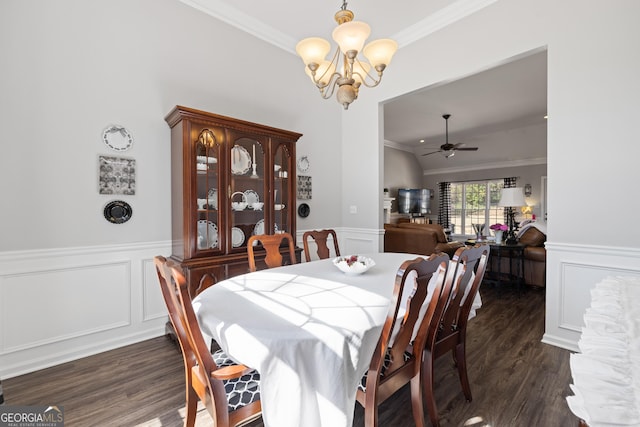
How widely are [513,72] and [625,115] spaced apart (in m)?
2.42

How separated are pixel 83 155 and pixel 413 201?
8287mm

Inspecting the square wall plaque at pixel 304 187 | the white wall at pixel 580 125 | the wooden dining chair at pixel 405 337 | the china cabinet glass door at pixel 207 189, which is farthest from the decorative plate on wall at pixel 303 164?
the wooden dining chair at pixel 405 337

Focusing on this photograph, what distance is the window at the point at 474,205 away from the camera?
891cm

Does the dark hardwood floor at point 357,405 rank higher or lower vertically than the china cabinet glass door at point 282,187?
lower

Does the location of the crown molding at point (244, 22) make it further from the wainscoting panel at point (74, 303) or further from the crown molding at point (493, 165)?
the crown molding at point (493, 165)

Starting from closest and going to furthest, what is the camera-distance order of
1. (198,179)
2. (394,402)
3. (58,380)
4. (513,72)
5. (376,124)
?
(394,402), (58,380), (198,179), (376,124), (513,72)

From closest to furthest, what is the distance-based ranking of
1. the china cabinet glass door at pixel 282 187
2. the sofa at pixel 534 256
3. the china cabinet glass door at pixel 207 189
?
the china cabinet glass door at pixel 207 189, the china cabinet glass door at pixel 282 187, the sofa at pixel 534 256

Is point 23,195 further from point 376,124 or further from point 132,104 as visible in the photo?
point 376,124

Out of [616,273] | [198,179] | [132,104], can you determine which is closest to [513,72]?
[616,273]

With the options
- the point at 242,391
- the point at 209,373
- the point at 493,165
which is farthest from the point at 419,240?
the point at 493,165

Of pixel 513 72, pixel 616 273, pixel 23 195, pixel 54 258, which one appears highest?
pixel 513 72

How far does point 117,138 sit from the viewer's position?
2.43 m

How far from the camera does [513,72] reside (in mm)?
4156

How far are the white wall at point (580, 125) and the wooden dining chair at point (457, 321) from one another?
1326 millimetres
